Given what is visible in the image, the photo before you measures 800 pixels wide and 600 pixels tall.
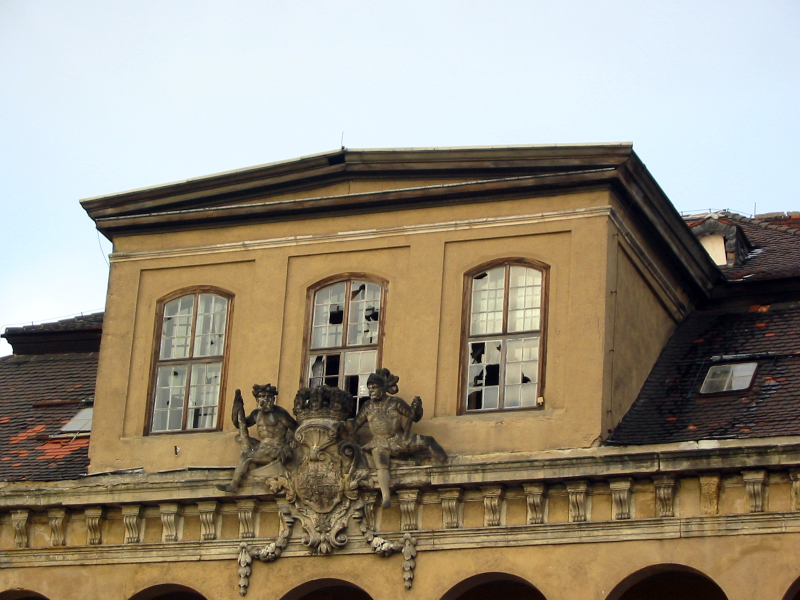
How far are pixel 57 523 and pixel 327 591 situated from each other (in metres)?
3.79

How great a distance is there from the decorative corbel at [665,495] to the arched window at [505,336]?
6.97 ft

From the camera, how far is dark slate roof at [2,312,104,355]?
28125mm

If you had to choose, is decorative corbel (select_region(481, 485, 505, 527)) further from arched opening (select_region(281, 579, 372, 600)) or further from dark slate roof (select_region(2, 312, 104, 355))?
dark slate roof (select_region(2, 312, 104, 355))

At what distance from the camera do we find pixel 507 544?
21.2m

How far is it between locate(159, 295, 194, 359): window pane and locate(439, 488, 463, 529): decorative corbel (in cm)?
481

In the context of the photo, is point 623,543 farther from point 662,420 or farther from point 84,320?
point 84,320

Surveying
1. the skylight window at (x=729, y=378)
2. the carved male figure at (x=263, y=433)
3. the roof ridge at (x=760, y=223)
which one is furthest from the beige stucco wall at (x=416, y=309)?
the roof ridge at (x=760, y=223)

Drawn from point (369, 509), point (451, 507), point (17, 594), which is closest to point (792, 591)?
point (451, 507)

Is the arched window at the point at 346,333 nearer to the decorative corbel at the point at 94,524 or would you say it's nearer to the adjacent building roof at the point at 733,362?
the decorative corbel at the point at 94,524

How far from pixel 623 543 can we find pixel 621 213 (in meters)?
4.73

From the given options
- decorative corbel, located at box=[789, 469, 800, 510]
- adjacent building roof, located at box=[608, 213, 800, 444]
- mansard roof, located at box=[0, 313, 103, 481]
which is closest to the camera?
decorative corbel, located at box=[789, 469, 800, 510]

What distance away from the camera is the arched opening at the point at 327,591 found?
2209cm

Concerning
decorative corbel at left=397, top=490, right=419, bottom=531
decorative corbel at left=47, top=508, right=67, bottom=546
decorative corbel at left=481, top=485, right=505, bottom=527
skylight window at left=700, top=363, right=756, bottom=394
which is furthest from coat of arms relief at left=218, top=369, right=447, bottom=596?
skylight window at left=700, top=363, right=756, bottom=394

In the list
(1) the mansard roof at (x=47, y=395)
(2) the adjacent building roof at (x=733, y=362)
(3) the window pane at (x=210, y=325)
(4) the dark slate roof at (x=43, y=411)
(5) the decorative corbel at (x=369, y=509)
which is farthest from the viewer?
(1) the mansard roof at (x=47, y=395)
